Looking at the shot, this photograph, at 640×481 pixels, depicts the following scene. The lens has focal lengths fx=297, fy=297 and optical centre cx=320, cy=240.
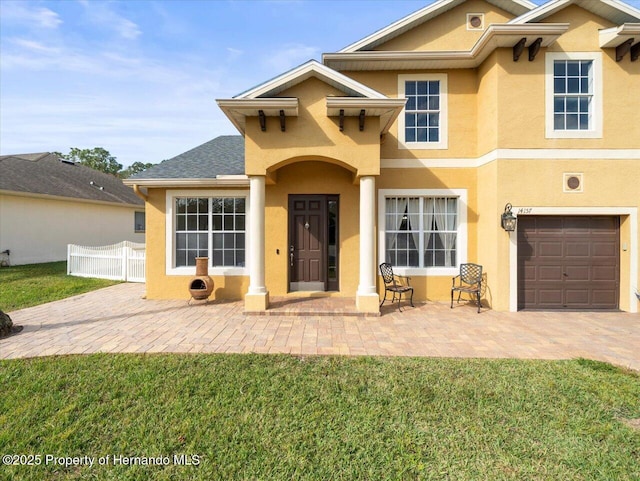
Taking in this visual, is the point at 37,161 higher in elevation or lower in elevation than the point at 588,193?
higher

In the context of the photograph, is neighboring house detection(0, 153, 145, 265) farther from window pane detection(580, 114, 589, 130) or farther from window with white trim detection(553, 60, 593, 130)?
window pane detection(580, 114, 589, 130)

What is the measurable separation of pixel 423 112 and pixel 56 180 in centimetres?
2146

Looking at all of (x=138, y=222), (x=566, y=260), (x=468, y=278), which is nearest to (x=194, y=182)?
(x=468, y=278)

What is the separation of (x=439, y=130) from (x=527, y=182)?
2.62 metres

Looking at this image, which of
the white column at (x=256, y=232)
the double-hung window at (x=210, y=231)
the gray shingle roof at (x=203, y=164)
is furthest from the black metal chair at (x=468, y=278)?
the gray shingle roof at (x=203, y=164)

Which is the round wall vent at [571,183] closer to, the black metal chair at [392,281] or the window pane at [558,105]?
the window pane at [558,105]

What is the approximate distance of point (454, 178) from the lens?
8273mm

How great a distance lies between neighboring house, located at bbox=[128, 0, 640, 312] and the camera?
6.84 m

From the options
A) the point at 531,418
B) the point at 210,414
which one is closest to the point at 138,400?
the point at 210,414

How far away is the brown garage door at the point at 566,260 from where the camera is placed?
7.39 meters

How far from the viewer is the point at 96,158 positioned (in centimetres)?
4794

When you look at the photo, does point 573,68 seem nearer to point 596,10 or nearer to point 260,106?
point 596,10

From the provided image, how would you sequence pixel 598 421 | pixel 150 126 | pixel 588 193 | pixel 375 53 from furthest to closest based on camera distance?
pixel 150 126 < pixel 375 53 < pixel 588 193 < pixel 598 421

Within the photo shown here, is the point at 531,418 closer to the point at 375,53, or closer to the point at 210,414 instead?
the point at 210,414
